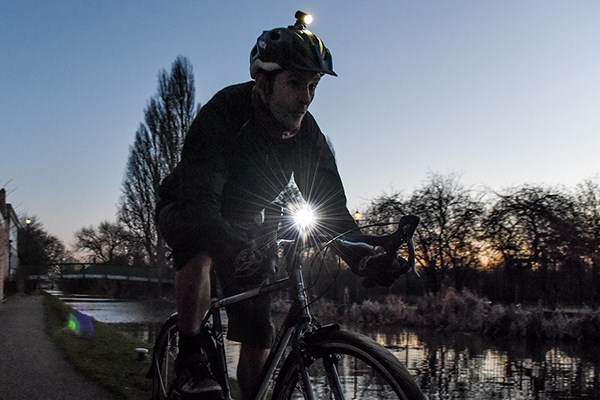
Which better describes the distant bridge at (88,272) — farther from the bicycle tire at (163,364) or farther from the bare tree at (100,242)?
the bicycle tire at (163,364)

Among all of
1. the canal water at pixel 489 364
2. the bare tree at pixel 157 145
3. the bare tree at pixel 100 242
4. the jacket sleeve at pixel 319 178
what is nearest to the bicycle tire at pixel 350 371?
the jacket sleeve at pixel 319 178

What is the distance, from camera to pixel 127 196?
5403cm

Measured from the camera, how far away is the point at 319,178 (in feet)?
9.12

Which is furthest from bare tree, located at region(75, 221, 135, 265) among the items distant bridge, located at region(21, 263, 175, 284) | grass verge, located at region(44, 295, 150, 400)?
grass verge, located at region(44, 295, 150, 400)

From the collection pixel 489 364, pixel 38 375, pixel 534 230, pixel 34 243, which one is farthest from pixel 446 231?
pixel 34 243

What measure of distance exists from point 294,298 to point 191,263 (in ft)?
1.28

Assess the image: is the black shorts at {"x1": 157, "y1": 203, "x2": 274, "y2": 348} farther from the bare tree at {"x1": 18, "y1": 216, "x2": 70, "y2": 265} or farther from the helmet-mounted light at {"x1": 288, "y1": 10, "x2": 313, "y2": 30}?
the bare tree at {"x1": 18, "y1": 216, "x2": 70, "y2": 265}

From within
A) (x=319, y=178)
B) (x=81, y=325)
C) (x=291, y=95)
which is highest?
(x=291, y=95)

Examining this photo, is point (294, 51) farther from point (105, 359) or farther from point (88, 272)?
point (88, 272)

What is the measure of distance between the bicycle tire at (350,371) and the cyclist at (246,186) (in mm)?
261

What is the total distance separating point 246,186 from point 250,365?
73 cm

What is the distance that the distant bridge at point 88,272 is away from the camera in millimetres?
58844

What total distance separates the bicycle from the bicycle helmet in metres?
0.57

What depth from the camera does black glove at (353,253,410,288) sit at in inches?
86.1
